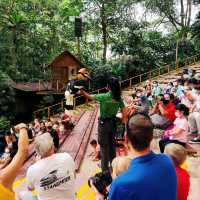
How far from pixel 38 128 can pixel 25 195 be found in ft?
31.2

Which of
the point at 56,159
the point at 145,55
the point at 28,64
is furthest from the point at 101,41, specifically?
the point at 56,159

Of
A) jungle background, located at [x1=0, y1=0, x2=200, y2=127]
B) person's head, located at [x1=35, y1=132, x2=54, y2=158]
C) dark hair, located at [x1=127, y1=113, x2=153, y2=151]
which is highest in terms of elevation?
jungle background, located at [x1=0, y1=0, x2=200, y2=127]

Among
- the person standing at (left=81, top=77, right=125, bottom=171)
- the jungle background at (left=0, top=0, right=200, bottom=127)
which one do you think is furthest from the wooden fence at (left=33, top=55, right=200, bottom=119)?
the person standing at (left=81, top=77, right=125, bottom=171)

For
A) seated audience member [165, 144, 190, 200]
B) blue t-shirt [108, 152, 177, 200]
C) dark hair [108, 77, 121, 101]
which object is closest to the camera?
blue t-shirt [108, 152, 177, 200]

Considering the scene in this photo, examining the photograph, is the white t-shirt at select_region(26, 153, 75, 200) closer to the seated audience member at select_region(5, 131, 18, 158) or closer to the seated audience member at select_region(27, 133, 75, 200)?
the seated audience member at select_region(27, 133, 75, 200)

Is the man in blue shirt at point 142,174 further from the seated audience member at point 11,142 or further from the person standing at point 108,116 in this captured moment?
the seated audience member at point 11,142

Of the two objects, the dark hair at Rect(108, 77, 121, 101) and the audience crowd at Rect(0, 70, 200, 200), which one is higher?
the dark hair at Rect(108, 77, 121, 101)

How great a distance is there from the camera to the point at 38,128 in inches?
554

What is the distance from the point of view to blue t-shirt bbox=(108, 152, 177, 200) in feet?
8.33

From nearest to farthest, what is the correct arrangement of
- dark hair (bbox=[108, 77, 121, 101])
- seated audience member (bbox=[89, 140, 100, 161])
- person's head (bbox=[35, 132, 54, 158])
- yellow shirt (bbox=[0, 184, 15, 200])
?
yellow shirt (bbox=[0, 184, 15, 200]) < person's head (bbox=[35, 132, 54, 158]) < dark hair (bbox=[108, 77, 121, 101]) < seated audience member (bbox=[89, 140, 100, 161])

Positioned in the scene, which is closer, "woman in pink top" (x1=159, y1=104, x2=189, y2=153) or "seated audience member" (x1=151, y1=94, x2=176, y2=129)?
"woman in pink top" (x1=159, y1=104, x2=189, y2=153)

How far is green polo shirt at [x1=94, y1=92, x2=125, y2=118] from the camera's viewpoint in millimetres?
6227

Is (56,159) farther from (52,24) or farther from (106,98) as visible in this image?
(52,24)

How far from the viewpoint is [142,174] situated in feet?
8.43
